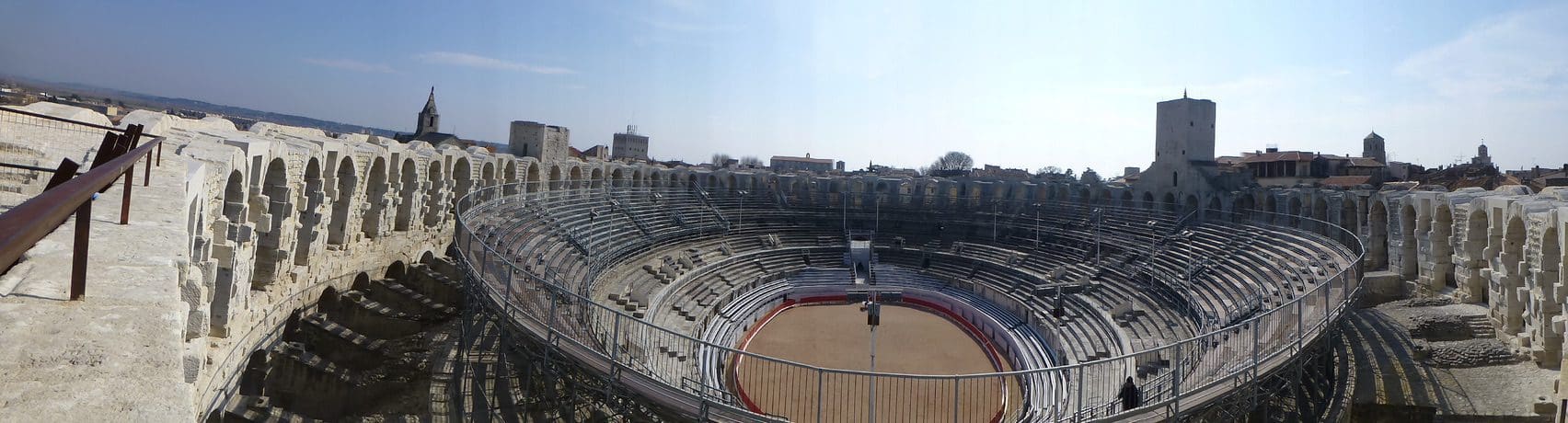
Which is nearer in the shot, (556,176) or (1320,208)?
(1320,208)

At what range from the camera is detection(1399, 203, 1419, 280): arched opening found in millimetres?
20828

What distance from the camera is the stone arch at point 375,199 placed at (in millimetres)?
19609

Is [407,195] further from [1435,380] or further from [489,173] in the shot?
[1435,380]

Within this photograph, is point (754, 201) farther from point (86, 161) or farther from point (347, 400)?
point (86, 161)

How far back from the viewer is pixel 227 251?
10.8 m

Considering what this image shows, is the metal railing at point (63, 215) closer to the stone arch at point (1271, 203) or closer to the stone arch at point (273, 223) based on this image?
the stone arch at point (273, 223)

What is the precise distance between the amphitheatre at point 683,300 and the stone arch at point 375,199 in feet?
0.28

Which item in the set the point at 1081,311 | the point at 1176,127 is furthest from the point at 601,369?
the point at 1176,127

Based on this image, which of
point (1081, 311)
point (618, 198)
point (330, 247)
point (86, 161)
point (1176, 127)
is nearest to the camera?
point (86, 161)

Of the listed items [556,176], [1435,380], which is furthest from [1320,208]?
[556,176]

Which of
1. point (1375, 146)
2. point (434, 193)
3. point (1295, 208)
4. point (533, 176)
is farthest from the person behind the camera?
point (1375, 146)

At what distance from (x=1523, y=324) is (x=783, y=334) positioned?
1841 centimetres

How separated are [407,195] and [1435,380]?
26.0 meters

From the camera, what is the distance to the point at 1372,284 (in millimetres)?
20859
